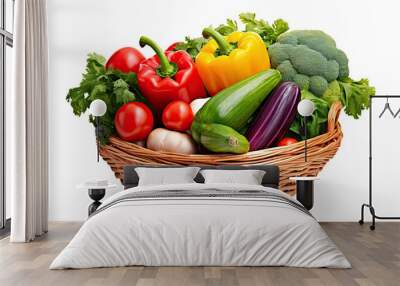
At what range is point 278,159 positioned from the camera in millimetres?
5879

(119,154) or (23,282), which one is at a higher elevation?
(119,154)

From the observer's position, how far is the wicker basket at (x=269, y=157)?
19.2 feet

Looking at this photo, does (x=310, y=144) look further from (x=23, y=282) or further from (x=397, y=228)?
(x=23, y=282)

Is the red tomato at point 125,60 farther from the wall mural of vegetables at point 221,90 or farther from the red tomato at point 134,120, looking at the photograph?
the red tomato at point 134,120

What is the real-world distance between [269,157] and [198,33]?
155 cm

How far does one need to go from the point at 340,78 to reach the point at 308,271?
2.89 metres

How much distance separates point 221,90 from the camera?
601 cm

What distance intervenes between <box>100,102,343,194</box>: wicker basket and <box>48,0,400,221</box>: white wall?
1.36 feet

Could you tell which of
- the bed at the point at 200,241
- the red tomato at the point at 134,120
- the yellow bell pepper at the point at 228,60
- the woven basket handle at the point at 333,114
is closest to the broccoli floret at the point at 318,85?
the woven basket handle at the point at 333,114

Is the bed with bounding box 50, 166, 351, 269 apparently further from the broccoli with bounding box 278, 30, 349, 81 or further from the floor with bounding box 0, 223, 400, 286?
the broccoli with bounding box 278, 30, 349, 81

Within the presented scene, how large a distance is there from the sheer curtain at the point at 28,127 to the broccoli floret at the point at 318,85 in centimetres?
249

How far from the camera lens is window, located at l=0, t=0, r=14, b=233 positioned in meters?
5.71

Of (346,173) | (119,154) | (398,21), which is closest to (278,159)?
(346,173)

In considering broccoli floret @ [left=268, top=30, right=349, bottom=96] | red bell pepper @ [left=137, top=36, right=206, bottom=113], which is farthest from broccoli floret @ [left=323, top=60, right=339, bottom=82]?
red bell pepper @ [left=137, top=36, right=206, bottom=113]
